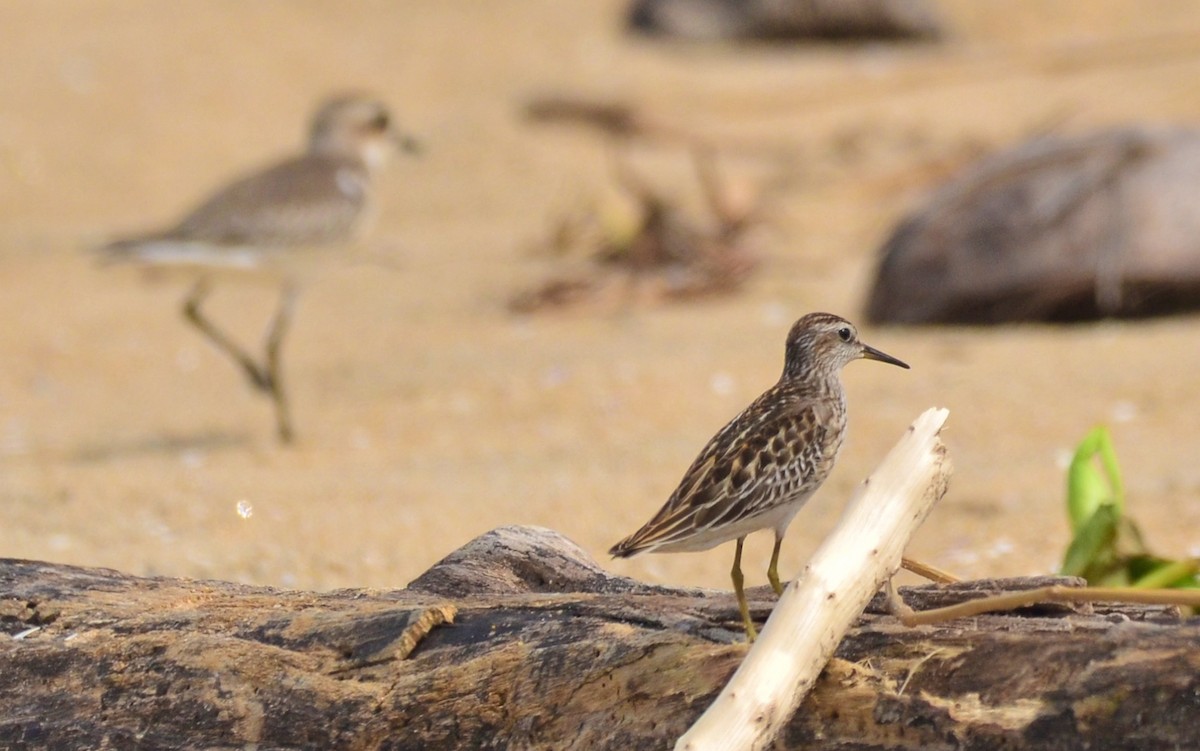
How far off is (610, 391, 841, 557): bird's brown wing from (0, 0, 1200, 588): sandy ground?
7.77 feet

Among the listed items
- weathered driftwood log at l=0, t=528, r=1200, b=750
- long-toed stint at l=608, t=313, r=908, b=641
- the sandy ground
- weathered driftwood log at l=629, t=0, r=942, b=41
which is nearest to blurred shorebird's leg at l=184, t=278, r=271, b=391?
the sandy ground

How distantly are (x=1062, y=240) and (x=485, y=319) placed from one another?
11.8ft

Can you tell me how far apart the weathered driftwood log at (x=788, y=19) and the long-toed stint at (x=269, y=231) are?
1071 cm

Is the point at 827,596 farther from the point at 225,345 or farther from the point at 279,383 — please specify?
the point at 225,345

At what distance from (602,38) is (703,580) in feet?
46.4

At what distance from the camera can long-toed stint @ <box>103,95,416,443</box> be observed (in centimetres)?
820

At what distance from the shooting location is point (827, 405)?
331cm

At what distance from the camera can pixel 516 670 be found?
2.86m

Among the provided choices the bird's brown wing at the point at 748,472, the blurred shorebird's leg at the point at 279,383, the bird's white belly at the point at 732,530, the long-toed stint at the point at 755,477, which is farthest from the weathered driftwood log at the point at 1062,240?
the bird's white belly at the point at 732,530

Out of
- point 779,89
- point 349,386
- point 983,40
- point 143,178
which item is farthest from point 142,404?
point 983,40

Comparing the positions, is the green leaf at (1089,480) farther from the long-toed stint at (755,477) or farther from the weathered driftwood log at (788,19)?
the weathered driftwood log at (788,19)

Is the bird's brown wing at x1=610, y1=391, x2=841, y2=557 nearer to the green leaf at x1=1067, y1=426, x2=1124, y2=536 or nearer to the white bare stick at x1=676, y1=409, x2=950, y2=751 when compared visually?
the white bare stick at x1=676, y1=409, x2=950, y2=751

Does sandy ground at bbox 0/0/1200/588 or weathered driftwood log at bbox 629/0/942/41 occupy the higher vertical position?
weathered driftwood log at bbox 629/0/942/41

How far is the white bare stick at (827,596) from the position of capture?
8.05 feet
